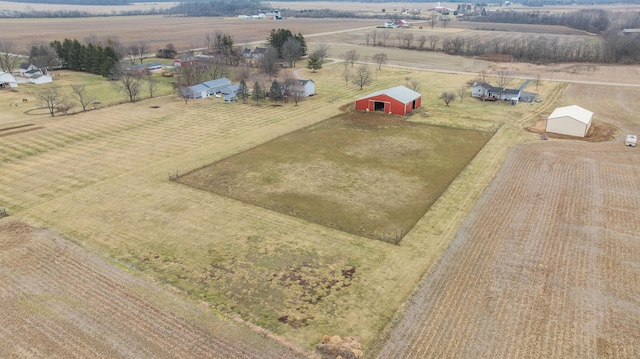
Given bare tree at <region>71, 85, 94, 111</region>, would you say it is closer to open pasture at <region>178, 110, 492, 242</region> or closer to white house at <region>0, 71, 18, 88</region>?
white house at <region>0, 71, 18, 88</region>

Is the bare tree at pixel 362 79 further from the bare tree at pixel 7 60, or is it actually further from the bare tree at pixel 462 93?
the bare tree at pixel 7 60

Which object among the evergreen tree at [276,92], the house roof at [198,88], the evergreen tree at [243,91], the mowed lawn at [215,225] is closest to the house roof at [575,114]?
the mowed lawn at [215,225]

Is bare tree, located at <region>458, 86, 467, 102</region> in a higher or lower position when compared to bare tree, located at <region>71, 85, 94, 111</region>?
lower

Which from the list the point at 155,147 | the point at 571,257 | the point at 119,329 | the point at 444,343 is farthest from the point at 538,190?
the point at 155,147

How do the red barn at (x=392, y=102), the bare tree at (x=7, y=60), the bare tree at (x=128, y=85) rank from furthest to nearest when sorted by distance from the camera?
the bare tree at (x=7, y=60), the bare tree at (x=128, y=85), the red barn at (x=392, y=102)

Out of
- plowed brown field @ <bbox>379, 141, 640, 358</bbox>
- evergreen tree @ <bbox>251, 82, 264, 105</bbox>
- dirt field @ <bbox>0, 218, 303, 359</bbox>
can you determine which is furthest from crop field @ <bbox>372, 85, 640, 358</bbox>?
evergreen tree @ <bbox>251, 82, 264, 105</bbox>

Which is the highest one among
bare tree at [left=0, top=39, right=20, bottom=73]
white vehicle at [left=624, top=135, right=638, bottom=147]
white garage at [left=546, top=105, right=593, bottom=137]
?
bare tree at [left=0, top=39, right=20, bottom=73]
